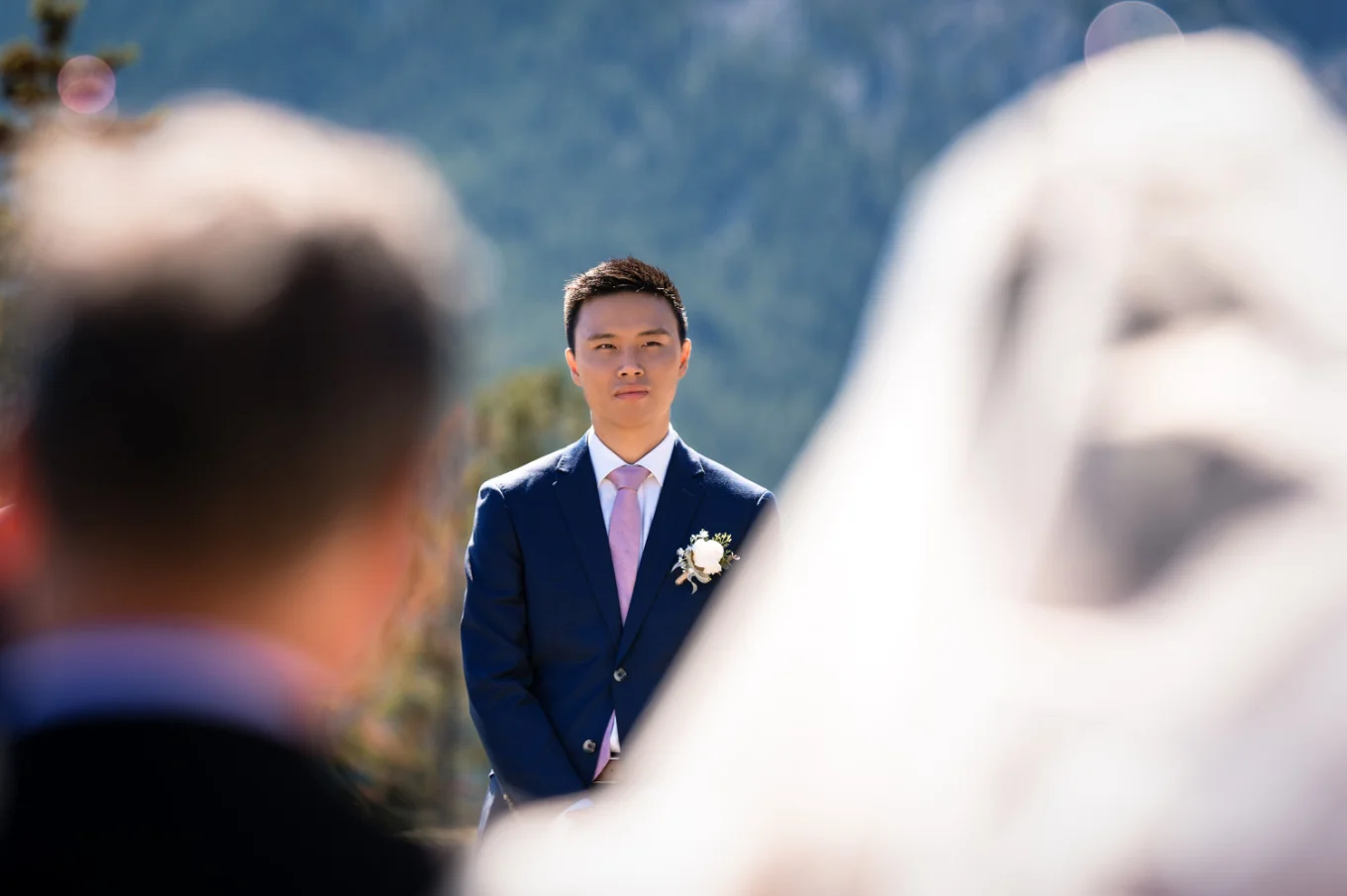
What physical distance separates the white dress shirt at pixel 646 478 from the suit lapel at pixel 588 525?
0.03 metres

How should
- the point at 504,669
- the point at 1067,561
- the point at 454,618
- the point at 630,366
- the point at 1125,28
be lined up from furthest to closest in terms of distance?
the point at 454,618, the point at 630,366, the point at 504,669, the point at 1125,28, the point at 1067,561

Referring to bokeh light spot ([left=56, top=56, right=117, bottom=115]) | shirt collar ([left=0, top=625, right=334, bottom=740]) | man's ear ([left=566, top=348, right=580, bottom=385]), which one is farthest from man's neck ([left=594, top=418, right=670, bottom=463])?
bokeh light spot ([left=56, top=56, right=117, bottom=115])

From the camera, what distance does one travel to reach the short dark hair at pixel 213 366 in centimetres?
125

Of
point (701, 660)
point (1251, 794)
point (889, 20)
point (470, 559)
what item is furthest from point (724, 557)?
point (889, 20)

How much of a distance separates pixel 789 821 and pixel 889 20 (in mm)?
81368

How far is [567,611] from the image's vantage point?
12.1ft

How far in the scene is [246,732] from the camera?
124 cm

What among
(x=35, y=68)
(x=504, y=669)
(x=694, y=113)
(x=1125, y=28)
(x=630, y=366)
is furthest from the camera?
(x=694, y=113)

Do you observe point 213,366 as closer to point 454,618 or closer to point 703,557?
point 703,557

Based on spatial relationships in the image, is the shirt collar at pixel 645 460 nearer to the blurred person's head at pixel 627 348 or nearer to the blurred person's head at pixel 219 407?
the blurred person's head at pixel 627 348

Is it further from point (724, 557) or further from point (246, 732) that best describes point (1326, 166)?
point (724, 557)

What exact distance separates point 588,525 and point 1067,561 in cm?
253

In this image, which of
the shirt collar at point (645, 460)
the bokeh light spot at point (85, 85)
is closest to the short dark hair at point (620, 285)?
the shirt collar at point (645, 460)

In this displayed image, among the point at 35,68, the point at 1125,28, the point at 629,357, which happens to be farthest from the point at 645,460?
the point at 35,68
